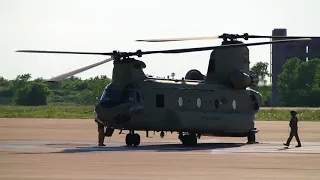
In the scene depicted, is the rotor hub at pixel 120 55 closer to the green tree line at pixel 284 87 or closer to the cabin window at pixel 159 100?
the cabin window at pixel 159 100

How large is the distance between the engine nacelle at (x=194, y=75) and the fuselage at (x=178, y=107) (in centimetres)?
147

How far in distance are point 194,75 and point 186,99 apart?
12.1 feet

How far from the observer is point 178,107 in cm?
4225

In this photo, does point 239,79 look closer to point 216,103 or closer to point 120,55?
point 216,103

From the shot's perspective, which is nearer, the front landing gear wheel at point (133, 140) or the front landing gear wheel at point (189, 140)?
the front landing gear wheel at point (133, 140)

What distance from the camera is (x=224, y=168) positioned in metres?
28.1

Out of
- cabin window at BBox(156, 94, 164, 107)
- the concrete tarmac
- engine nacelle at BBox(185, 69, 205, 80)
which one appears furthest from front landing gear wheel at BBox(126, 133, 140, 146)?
engine nacelle at BBox(185, 69, 205, 80)

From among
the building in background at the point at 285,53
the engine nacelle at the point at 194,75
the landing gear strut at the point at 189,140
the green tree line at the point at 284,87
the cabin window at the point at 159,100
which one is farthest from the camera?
the building in background at the point at 285,53

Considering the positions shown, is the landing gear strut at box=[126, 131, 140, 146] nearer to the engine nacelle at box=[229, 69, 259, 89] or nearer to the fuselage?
the fuselage

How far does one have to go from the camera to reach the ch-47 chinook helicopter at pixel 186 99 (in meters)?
40.6

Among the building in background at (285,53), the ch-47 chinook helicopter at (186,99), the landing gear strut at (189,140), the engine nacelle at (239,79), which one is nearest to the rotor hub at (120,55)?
the ch-47 chinook helicopter at (186,99)

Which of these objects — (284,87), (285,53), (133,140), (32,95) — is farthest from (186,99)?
(285,53)

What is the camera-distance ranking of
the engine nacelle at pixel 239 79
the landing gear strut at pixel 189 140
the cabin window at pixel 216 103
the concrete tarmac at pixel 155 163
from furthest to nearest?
1. the engine nacelle at pixel 239 79
2. the cabin window at pixel 216 103
3. the landing gear strut at pixel 189 140
4. the concrete tarmac at pixel 155 163

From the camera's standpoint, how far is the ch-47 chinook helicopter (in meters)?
40.6
